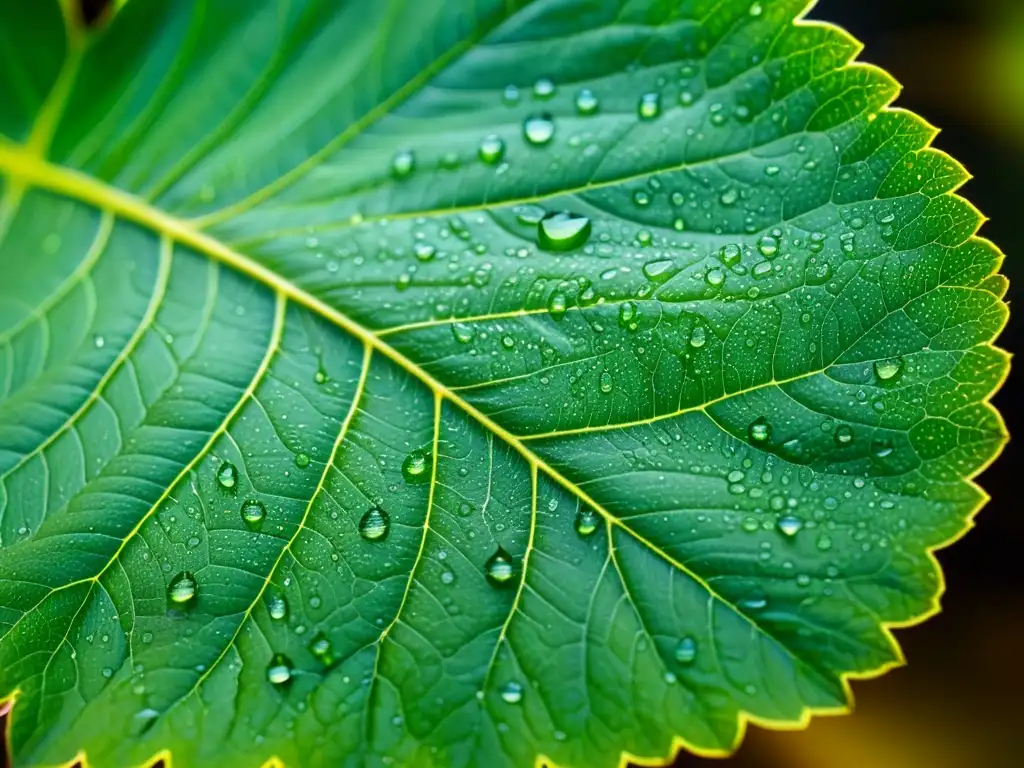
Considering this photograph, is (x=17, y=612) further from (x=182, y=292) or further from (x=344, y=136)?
(x=344, y=136)

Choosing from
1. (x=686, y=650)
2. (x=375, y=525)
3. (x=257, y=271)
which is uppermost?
(x=257, y=271)

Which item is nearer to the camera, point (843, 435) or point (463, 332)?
point (843, 435)

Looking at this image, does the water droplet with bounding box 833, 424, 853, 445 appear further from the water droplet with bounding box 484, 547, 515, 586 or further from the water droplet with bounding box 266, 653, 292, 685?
the water droplet with bounding box 266, 653, 292, 685

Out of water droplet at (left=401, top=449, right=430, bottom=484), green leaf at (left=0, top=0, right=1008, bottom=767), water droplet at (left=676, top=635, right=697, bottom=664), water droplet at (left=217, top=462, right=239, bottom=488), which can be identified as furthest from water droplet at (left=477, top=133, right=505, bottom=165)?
water droplet at (left=676, top=635, right=697, bottom=664)

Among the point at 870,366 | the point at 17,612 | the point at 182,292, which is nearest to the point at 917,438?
the point at 870,366

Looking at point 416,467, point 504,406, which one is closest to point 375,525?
point 416,467

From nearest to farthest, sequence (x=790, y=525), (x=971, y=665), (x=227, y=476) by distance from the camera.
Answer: (x=790, y=525) < (x=227, y=476) < (x=971, y=665)

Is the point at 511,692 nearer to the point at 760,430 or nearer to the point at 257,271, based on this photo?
the point at 760,430
